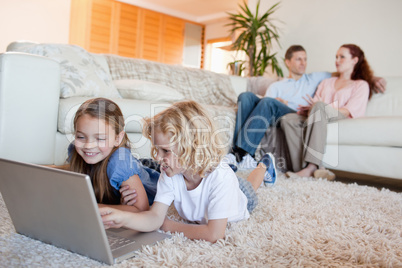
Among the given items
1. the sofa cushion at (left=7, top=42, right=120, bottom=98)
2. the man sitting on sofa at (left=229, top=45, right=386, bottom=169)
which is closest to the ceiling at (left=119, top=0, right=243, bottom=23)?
the man sitting on sofa at (left=229, top=45, right=386, bottom=169)

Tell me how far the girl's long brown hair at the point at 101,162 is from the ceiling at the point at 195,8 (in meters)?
6.20

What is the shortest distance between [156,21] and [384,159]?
6.35m

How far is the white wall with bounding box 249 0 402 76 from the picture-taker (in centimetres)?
355

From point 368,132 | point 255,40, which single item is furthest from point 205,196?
point 255,40

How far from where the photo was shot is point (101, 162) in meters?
1.17

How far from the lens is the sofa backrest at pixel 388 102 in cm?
275

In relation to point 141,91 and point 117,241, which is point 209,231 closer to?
point 117,241

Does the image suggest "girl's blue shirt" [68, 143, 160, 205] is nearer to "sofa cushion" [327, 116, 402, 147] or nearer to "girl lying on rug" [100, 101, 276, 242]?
"girl lying on rug" [100, 101, 276, 242]

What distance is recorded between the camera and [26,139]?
5.68 feet

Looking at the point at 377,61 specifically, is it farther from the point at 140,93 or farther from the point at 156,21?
the point at 156,21

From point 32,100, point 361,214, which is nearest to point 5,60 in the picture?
point 32,100

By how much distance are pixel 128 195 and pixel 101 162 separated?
0.15 metres

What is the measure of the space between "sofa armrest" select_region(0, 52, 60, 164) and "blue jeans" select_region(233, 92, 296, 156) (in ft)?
4.32

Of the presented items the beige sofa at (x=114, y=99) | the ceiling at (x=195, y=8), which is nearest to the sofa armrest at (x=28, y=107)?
the beige sofa at (x=114, y=99)
